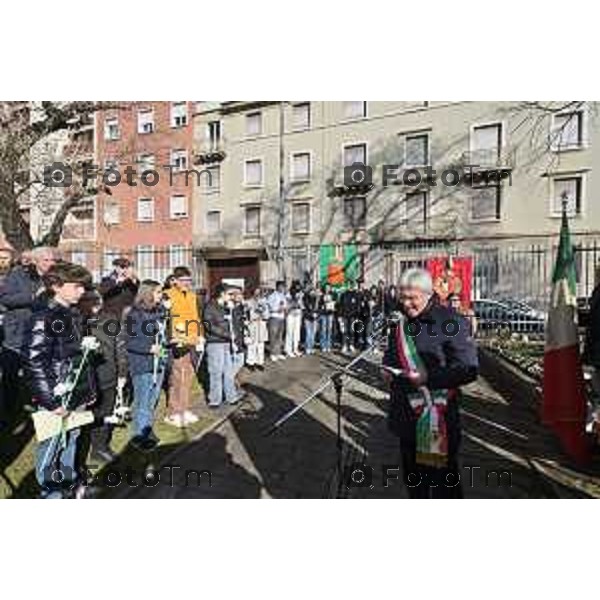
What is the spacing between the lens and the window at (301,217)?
3471mm

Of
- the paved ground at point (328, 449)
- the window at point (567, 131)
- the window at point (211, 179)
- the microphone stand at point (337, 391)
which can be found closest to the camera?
the window at point (567, 131)

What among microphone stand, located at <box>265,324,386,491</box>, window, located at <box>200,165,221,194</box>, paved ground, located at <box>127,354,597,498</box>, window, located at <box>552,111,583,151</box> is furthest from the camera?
window, located at <box>200,165,221,194</box>

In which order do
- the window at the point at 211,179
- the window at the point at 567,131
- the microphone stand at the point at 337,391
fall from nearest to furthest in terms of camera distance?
the window at the point at 567,131
the microphone stand at the point at 337,391
the window at the point at 211,179

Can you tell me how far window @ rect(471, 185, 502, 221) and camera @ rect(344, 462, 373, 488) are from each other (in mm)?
1437

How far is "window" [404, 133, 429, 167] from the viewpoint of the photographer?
10.8 feet

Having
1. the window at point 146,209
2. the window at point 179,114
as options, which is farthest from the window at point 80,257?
the window at point 179,114

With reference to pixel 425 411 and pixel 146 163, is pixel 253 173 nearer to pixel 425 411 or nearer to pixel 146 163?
pixel 146 163

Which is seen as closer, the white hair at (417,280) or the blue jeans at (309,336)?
the white hair at (417,280)

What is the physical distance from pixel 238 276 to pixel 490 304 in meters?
1.35

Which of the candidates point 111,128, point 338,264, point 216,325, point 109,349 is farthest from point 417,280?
point 111,128

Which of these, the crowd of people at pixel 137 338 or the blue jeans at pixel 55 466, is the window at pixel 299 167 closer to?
the crowd of people at pixel 137 338

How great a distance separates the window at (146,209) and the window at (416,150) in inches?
54.4

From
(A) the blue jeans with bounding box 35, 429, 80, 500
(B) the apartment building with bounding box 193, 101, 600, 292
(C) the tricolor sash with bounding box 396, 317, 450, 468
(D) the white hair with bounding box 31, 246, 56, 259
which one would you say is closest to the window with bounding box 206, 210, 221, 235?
(B) the apartment building with bounding box 193, 101, 600, 292

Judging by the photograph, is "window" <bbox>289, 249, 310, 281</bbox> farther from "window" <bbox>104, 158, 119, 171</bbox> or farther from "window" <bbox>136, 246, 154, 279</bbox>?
"window" <bbox>104, 158, 119, 171</bbox>
